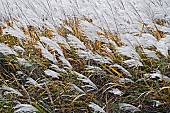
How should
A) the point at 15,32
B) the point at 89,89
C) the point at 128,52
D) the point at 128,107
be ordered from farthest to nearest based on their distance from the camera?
the point at 15,32 → the point at 89,89 → the point at 128,52 → the point at 128,107

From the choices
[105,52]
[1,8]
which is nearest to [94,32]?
[105,52]

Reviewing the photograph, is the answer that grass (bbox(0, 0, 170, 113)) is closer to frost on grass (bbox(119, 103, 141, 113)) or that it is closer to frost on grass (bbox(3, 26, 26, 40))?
frost on grass (bbox(119, 103, 141, 113))

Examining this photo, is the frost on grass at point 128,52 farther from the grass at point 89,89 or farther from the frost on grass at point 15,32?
the frost on grass at point 15,32

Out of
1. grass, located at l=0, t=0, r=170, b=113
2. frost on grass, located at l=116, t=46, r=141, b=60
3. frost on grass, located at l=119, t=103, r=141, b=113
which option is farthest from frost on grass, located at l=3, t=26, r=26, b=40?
frost on grass, located at l=119, t=103, r=141, b=113

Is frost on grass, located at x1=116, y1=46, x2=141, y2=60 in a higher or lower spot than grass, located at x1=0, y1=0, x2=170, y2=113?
higher

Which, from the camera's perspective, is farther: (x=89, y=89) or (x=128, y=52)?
(x=89, y=89)

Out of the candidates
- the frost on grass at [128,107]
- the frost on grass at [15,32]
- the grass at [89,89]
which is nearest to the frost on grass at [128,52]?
the grass at [89,89]

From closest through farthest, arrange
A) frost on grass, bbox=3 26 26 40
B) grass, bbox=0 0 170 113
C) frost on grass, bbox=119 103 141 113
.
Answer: frost on grass, bbox=119 103 141 113 → grass, bbox=0 0 170 113 → frost on grass, bbox=3 26 26 40

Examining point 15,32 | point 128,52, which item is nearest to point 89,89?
point 128,52

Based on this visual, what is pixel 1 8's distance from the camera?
3955 mm

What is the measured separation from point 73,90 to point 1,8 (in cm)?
181

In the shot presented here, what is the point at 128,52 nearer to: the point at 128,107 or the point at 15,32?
the point at 128,107

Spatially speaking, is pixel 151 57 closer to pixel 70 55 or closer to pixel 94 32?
pixel 94 32

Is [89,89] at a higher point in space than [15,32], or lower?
lower
